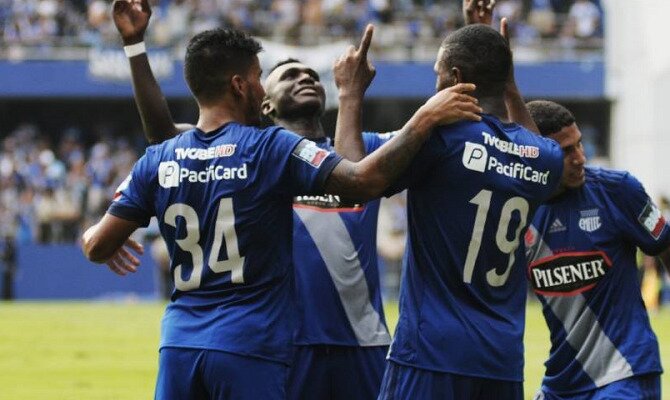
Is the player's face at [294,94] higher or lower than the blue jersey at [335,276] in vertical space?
higher

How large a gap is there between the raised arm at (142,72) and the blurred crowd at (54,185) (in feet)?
67.0

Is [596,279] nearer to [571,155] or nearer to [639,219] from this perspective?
[639,219]

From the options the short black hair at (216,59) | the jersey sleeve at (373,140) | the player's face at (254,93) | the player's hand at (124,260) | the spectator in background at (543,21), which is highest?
the spectator in background at (543,21)

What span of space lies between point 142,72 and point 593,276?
2.30m

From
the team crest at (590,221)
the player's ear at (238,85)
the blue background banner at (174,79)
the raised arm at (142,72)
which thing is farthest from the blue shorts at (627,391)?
the blue background banner at (174,79)

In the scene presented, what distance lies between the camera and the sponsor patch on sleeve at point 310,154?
5020 millimetres

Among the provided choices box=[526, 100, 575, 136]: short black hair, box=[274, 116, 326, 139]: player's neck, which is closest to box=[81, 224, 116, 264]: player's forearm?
box=[274, 116, 326, 139]: player's neck

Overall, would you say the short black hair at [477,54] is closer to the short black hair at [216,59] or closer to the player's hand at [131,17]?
the short black hair at [216,59]

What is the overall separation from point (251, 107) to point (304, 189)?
19.8 inches

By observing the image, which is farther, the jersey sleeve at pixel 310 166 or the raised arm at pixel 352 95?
the raised arm at pixel 352 95

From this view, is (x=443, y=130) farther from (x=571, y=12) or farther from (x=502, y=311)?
(x=571, y=12)

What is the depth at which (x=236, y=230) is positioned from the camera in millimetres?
5090

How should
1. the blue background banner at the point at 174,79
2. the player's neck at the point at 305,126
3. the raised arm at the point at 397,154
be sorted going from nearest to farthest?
the raised arm at the point at 397,154, the player's neck at the point at 305,126, the blue background banner at the point at 174,79

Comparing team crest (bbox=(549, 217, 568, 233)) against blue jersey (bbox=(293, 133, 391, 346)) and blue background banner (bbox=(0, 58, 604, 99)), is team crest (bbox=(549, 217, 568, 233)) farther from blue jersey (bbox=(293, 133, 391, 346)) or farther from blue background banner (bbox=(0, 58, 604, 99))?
blue background banner (bbox=(0, 58, 604, 99))
